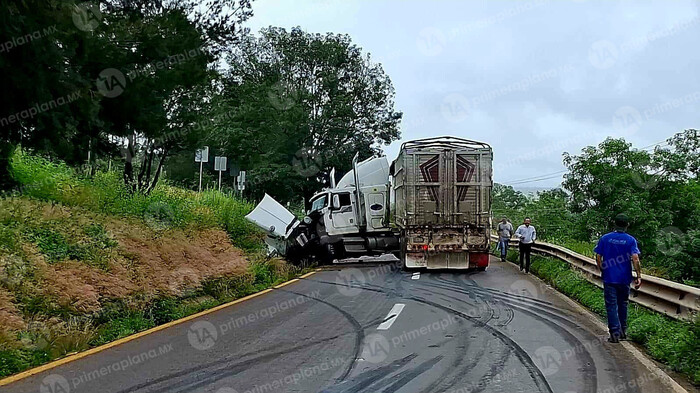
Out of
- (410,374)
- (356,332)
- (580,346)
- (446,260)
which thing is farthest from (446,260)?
(410,374)

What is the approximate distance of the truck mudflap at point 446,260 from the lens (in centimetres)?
1941

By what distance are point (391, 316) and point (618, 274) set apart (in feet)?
12.2

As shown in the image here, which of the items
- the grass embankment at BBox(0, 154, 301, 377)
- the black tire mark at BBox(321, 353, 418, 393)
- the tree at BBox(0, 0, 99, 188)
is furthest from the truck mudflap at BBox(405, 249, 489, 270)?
the black tire mark at BBox(321, 353, 418, 393)

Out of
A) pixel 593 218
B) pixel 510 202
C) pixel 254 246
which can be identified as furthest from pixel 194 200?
pixel 510 202

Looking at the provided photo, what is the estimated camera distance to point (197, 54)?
49.4 ft

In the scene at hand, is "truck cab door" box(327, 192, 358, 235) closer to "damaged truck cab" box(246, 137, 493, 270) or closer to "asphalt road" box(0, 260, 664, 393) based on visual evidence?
"damaged truck cab" box(246, 137, 493, 270)

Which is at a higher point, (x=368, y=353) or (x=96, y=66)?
(x=96, y=66)

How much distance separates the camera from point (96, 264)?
1002 centimetres

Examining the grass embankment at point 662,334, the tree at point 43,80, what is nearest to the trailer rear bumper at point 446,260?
the grass embankment at point 662,334

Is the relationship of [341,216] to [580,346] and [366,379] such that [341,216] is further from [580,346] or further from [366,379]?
[366,379]

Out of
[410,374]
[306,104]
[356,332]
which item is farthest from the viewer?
[306,104]

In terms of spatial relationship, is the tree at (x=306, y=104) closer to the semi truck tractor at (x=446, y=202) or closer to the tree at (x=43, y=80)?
the semi truck tractor at (x=446, y=202)

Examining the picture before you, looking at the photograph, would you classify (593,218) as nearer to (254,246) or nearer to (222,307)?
(254,246)

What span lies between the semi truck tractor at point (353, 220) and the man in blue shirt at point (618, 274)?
48.8 feet
